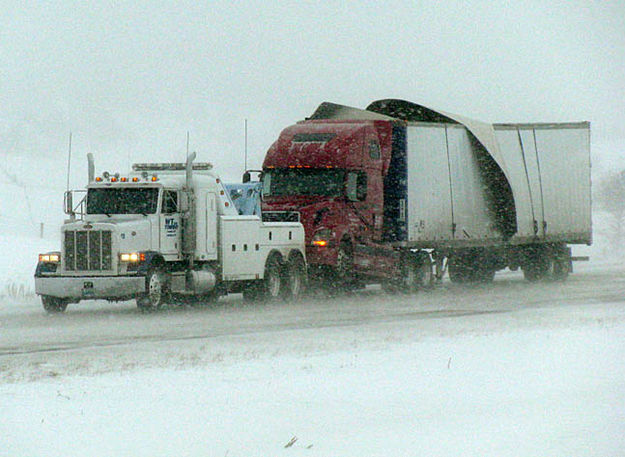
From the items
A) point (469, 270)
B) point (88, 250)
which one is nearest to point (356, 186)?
point (88, 250)

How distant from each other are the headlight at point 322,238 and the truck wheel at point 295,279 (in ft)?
1.79

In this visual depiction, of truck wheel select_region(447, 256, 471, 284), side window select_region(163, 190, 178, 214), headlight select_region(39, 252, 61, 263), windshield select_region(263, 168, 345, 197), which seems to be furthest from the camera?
truck wheel select_region(447, 256, 471, 284)

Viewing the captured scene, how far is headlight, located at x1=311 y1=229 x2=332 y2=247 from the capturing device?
2825cm

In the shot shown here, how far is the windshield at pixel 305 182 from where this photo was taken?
28703mm

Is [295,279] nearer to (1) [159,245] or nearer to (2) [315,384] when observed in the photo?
(1) [159,245]

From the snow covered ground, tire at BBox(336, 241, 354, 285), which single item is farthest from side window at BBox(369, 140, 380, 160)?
the snow covered ground

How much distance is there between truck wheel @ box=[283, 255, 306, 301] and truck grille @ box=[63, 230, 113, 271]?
5187mm

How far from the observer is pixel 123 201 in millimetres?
24438

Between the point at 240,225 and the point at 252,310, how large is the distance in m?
2.09

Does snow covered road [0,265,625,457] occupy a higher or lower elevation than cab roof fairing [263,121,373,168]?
lower

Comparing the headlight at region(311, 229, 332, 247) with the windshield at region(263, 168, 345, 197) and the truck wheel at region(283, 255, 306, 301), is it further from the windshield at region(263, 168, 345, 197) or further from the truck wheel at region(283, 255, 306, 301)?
the windshield at region(263, 168, 345, 197)

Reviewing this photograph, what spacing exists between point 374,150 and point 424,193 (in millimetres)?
2125

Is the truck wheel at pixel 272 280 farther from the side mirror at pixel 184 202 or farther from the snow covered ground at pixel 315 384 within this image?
the snow covered ground at pixel 315 384

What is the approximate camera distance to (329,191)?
28.8 meters
